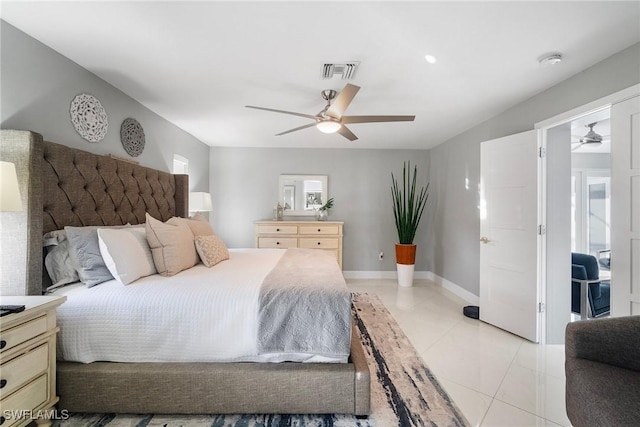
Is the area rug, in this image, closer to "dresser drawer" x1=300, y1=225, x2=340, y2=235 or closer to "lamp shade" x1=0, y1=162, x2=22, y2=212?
"lamp shade" x1=0, y1=162, x2=22, y2=212

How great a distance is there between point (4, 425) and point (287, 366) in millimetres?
1234

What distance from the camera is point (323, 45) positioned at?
1.83m

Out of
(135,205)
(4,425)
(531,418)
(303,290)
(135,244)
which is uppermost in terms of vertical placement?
(135,205)

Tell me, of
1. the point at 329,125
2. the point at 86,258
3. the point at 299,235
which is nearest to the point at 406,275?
the point at 299,235

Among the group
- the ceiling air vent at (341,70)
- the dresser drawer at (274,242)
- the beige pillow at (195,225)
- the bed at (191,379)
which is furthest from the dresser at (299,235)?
the bed at (191,379)

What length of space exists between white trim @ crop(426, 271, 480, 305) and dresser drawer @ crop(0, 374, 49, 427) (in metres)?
4.05

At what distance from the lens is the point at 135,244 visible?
1856 mm

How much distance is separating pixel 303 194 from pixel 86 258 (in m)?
3.46

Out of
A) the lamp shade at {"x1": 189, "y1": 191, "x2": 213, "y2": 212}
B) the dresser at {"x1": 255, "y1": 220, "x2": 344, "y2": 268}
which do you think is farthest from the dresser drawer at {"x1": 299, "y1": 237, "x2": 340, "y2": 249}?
the lamp shade at {"x1": 189, "y1": 191, "x2": 213, "y2": 212}

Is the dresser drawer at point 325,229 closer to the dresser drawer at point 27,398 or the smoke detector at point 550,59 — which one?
the smoke detector at point 550,59

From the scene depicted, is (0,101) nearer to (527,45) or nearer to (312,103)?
(312,103)

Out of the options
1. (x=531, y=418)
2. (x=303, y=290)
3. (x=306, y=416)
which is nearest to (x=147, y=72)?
(x=303, y=290)

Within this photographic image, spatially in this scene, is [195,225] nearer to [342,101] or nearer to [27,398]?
[27,398]

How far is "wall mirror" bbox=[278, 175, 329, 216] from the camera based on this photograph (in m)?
4.88
